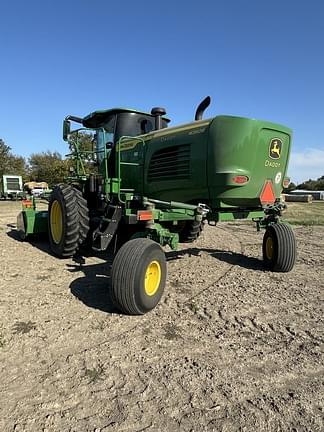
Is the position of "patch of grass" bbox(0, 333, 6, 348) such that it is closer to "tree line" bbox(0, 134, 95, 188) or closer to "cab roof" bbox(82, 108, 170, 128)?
"cab roof" bbox(82, 108, 170, 128)

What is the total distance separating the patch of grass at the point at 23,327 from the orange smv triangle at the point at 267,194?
351cm

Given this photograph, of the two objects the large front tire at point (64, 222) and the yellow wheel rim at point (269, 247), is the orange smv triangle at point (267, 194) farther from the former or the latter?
the large front tire at point (64, 222)

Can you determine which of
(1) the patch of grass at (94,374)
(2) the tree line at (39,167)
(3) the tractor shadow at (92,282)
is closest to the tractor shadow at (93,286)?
(3) the tractor shadow at (92,282)

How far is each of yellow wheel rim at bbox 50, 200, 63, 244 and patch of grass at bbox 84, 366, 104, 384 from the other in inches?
153

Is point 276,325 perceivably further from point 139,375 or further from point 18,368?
point 18,368

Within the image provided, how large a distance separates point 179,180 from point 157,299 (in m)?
1.97

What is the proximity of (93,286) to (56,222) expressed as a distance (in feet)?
7.41

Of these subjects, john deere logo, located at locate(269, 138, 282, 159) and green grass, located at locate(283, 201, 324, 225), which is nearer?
john deere logo, located at locate(269, 138, 282, 159)

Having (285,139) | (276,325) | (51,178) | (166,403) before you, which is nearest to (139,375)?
(166,403)

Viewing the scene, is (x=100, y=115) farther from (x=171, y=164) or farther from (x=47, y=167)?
(x=47, y=167)

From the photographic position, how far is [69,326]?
347cm

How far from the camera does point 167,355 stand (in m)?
2.94

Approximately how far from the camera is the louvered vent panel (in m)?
5.14

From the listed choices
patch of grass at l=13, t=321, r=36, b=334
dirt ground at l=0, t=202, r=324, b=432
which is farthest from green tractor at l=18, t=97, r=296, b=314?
patch of grass at l=13, t=321, r=36, b=334
